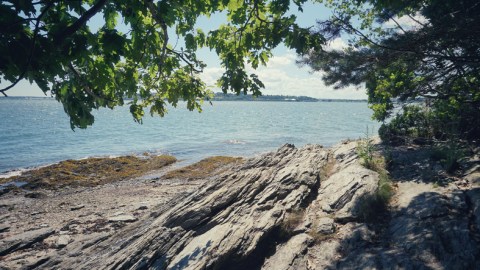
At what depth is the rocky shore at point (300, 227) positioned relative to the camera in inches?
235

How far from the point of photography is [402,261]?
17.9 feet

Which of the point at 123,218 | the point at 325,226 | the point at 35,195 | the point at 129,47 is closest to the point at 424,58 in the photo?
the point at 325,226

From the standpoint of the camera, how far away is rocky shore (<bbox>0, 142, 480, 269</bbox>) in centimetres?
596

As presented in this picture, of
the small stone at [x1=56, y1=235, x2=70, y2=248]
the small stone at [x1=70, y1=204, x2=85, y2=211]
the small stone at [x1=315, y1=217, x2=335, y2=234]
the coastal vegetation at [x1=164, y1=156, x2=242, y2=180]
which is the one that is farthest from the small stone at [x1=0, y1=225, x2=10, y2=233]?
the small stone at [x1=315, y1=217, x2=335, y2=234]

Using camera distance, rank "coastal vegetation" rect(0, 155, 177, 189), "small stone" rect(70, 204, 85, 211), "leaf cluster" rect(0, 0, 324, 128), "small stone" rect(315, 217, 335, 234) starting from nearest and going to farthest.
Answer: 1. "leaf cluster" rect(0, 0, 324, 128)
2. "small stone" rect(315, 217, 335, 234)
3. "small stone" rect(70, 204, 85, 211)
4. "coastal vegetation" rect(0, 155, 177, 189)

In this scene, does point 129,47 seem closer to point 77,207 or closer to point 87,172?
point 77,207

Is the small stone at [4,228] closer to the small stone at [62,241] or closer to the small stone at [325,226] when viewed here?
the small stone at [62,241]

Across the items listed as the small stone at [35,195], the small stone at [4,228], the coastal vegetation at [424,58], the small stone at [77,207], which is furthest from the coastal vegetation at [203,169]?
the coastal vegetation at [424,58]

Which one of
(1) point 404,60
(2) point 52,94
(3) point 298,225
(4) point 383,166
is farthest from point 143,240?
(1) point 404,60

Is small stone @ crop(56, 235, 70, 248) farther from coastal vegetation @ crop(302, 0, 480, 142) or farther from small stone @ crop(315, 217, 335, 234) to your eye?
coastal vegetation @ crop(302, 0, 480, 142)

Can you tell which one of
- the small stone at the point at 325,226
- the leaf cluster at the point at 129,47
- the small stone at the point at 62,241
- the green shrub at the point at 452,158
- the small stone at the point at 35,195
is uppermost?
the leaf cluster at the point at 129,47

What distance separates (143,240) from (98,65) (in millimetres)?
4996

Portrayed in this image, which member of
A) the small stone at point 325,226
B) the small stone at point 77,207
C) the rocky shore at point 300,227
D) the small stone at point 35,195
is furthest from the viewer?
the small stone at point 35,195

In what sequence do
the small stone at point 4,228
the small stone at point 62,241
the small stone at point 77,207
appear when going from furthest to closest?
the small stone at point 77,207 < the small stone at point 4,228 < the small stone at point 62,241
